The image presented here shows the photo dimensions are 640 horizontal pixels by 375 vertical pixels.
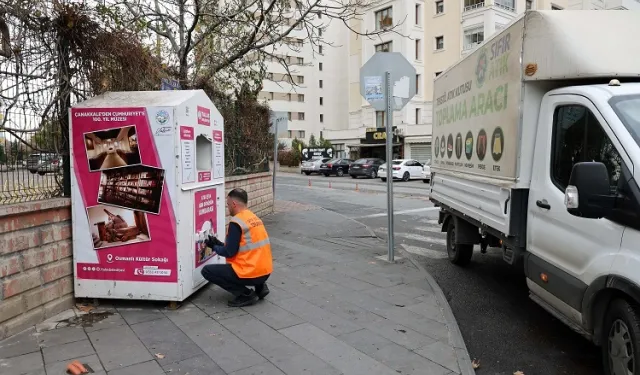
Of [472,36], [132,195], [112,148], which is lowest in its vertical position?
[132,195]

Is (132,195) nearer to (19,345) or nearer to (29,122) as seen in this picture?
(29,122)

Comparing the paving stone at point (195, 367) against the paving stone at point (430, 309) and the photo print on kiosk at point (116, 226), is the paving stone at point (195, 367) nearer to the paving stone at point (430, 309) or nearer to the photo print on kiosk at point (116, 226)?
the photo print on kiosk at point (116, 226)

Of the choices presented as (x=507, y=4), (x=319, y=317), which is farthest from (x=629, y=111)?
(x=507, y=4)

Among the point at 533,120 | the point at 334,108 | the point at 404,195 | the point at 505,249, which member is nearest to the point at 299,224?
the point at 505,249

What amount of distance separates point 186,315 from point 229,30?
7.86 m

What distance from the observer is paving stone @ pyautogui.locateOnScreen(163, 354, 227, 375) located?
3.57 m

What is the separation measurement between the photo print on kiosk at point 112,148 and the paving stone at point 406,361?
299 cm

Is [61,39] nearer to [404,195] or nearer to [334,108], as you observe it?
[404,195]

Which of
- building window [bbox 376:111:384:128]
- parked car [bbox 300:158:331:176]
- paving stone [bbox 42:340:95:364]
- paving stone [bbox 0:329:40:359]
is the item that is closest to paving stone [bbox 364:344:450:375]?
paving stone [bbox 42:340:95:364]

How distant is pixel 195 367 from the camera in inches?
144

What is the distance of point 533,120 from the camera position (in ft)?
14.5

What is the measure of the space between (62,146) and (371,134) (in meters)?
39.7

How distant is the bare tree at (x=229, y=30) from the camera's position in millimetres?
8953

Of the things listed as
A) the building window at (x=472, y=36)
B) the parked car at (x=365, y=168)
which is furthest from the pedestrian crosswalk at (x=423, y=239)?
the building window at (x=472, y=36)
